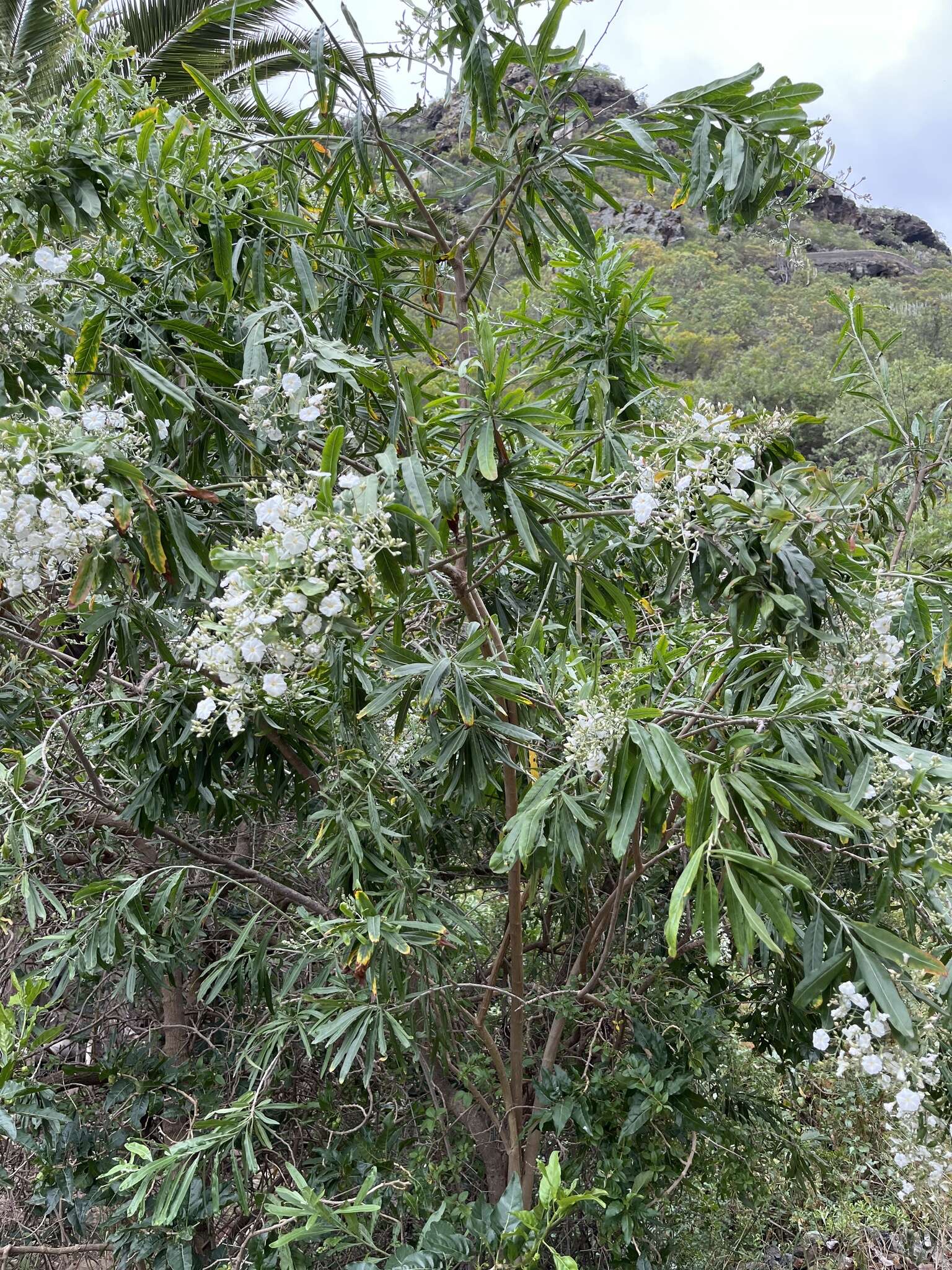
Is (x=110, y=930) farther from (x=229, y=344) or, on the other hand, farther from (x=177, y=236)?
(x=177, y=236)

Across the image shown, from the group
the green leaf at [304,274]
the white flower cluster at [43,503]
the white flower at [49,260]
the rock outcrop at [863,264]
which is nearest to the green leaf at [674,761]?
the white flower cluster at [43,503]

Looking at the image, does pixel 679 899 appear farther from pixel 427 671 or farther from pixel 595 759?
pixel 427 671

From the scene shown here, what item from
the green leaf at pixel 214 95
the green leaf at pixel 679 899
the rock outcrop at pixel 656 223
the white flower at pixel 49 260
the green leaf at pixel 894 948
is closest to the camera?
the green leaf at pixel 679 899

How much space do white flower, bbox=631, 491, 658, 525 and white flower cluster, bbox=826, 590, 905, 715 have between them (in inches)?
14.5

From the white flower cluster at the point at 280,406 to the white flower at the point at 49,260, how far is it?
13.0 inches

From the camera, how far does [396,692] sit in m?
1.41

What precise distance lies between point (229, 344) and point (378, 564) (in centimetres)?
55

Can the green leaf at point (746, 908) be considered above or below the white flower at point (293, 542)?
below

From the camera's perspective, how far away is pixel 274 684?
104 cm

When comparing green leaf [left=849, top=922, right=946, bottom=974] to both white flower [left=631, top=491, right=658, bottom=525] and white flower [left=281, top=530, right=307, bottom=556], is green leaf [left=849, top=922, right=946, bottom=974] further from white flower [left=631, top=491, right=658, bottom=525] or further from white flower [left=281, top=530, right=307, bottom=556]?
white flower [left=281, top=530, right=307, bottom=556]

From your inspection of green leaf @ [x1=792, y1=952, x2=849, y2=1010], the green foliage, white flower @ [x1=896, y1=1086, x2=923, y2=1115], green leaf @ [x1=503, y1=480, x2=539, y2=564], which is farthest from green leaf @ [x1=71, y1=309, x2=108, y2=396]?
white flower @ [x1=896, y1=1086, x2=923, y2=1115]

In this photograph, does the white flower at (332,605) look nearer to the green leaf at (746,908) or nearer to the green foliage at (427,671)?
the green foliage at (427,671)

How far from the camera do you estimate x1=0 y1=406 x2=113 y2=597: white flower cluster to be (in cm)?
109

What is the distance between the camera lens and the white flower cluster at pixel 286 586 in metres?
1.02
